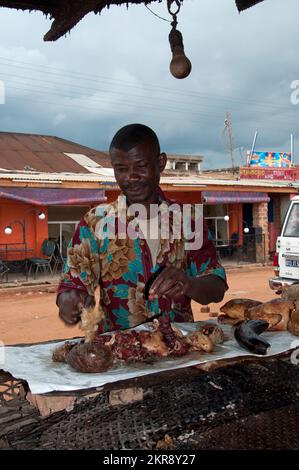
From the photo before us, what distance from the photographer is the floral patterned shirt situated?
2295 mm

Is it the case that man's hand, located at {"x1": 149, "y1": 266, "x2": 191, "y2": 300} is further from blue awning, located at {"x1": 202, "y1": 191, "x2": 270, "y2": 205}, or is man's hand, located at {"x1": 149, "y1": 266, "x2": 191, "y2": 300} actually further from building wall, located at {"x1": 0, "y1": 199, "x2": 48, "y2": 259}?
blue awning, located at {"x1": 202, "y1": 191, "x2": 270, "y2": 205}

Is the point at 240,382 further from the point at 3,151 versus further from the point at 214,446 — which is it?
the point at 3,151

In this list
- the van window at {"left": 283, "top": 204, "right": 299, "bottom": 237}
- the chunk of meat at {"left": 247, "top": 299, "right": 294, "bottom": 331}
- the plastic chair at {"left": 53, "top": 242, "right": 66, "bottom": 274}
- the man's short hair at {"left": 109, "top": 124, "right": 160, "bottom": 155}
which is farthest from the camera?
the plastic chair at {"left": 53, "top": 242, "right": 66, "bottom": 274}

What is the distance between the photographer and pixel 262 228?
18375 mm

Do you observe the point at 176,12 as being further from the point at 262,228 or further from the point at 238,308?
the point at 262,228

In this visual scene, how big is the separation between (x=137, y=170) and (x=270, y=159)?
24498mm

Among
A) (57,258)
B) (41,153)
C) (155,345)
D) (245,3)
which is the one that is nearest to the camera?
(155,345)

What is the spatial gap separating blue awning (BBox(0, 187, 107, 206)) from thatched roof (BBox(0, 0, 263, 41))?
9.88 m

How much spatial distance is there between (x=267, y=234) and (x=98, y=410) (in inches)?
688

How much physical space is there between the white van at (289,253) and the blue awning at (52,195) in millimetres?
6522

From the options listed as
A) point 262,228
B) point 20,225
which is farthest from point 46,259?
→ point 262,228

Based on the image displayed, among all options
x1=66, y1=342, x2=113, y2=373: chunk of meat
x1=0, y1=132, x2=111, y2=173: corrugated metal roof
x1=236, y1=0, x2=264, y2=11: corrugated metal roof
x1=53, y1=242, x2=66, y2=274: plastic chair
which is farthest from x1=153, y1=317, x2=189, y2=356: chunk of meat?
x1=0, y1=132, x2=111, y2=173: corrugated metal roof
